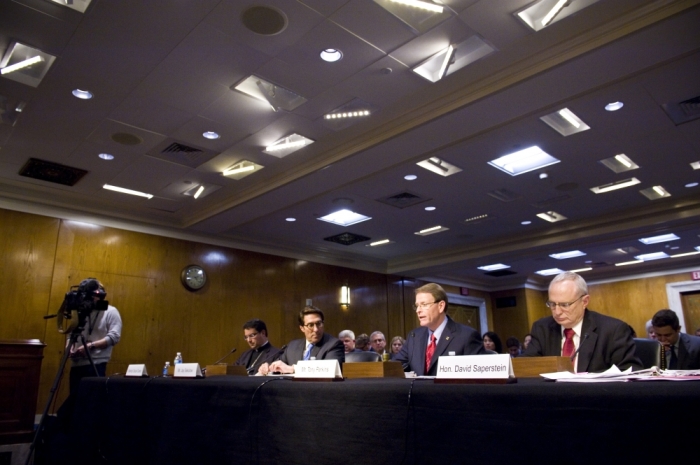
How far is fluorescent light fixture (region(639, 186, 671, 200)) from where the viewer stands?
6559 millimetres

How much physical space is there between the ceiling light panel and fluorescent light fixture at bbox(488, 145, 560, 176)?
65cm

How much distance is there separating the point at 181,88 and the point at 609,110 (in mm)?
3921

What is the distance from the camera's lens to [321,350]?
3518 mm

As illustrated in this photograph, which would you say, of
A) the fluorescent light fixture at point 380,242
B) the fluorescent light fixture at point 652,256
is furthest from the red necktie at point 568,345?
the fluorescent light fixture at point 652,256

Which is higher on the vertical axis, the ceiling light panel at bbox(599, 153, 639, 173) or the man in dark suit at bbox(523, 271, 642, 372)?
the ceiling light panel at bbox(599, 153, 639, 173)

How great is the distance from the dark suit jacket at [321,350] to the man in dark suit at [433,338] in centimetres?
54

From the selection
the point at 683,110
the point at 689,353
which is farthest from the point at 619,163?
the point at 689,353

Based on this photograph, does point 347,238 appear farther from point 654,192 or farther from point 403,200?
point 654,192

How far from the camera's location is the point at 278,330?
28.5 ft

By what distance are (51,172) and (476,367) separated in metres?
6.20

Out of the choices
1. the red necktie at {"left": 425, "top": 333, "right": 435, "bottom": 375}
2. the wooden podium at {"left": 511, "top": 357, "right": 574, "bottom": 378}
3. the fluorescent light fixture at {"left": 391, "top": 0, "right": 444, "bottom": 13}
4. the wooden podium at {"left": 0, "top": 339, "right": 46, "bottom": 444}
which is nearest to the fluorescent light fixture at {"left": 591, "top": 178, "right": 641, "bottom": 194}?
the fluorescent light fixture at {"left": 391, "top": 0, "right": 444, "bottom": 13}

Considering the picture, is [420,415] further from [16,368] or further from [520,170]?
[520,170]

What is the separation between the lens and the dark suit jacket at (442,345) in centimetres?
271

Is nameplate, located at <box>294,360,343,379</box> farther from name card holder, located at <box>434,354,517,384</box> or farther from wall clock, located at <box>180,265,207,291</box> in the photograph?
wall clock, located at <box>180,265,207,291</box>
